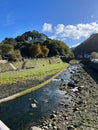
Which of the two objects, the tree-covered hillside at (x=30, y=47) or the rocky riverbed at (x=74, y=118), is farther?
the tree-covered hillside at (x=30, y=47)

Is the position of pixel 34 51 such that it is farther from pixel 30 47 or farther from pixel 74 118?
pixel 74 118

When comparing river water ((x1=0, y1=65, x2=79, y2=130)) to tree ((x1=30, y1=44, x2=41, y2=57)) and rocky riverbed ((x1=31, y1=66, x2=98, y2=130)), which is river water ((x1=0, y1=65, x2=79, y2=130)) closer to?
rocky riverbed ((x1=31, y1=66, x2=98, y2=130))

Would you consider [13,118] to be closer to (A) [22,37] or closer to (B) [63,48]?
(B) [63,48]

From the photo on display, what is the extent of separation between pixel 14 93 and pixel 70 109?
11.6 meters

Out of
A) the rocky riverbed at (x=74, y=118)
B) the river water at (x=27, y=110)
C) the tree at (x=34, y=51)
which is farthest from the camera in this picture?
the tree at (x=34, y=51)

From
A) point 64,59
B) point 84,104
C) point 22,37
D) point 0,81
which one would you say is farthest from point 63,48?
point 84,104

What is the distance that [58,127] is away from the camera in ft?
67.2

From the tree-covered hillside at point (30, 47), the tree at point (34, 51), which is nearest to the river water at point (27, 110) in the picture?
the tree-covered hillside at point (30, 47)

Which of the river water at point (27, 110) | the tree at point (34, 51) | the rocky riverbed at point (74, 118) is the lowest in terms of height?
the rocky riverbed at point (74, 118)

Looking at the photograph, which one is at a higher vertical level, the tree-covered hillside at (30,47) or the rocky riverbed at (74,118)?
the tree-covered hillside at (30,47)

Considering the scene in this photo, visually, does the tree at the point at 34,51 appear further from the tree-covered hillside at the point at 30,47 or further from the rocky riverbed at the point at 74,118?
the rocky riverbed at the point at 74,118

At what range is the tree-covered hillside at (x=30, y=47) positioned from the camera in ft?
281

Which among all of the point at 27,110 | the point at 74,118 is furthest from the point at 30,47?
the point at 74,118

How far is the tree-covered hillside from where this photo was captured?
85.6 m
